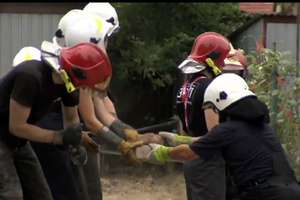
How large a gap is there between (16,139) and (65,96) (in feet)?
1.49

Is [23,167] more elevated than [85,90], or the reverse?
[85,90]

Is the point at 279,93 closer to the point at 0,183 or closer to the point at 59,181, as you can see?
the point at 59,181

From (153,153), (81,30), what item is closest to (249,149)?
(153,153)

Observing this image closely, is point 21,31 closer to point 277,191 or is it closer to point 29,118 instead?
point 29,118

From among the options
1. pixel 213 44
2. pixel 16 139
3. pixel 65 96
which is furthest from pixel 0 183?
pixel 213 44

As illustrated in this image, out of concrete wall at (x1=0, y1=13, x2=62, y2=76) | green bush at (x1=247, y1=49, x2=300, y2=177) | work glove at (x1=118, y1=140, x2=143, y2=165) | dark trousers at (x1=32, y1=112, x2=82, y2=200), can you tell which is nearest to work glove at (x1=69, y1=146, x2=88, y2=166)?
dark trousers at (x1=32, y1=112, x2=82, y2=200)

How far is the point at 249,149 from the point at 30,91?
1455mm

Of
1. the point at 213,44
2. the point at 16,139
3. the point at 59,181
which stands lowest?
the point at 59,181

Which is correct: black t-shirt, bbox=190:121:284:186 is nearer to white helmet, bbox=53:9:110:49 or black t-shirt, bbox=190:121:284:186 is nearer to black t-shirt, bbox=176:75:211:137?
black t-shirt, bbox=176:75:211:137

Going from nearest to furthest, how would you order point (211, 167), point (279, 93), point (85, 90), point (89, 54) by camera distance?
point (89, 54) → point (85, 90) → point (211, 167) → point (279, 93)

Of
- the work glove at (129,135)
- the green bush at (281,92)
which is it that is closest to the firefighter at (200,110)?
the work glove at (129,135)

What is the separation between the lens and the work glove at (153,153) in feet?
20.0

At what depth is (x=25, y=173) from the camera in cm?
605

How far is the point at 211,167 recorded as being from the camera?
6.41 metres
